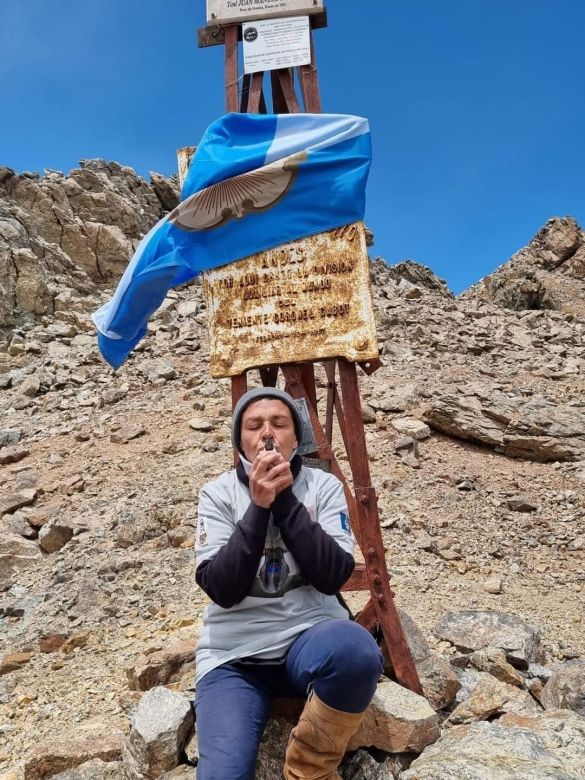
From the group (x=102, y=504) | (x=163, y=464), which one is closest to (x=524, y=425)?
(x=163, y=464)

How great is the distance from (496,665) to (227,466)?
6428mm

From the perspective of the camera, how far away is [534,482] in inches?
384

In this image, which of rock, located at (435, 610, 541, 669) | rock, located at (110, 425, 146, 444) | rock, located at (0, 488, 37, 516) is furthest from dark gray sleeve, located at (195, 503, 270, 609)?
rock, located at (110, 425, 146, 444)

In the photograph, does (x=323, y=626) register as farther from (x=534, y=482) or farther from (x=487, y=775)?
(x=534, y=482)

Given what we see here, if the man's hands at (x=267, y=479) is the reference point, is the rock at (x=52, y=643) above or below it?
below

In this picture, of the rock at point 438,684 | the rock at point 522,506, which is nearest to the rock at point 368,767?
the rock at point 438,684

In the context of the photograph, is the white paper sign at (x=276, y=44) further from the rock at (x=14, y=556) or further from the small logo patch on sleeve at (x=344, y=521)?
the rock at (x=14, y=556)

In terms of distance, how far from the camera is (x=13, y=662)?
220 inches

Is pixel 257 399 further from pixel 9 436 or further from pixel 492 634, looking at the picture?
pixel 9 436

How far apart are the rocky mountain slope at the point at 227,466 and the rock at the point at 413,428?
0.04 meters

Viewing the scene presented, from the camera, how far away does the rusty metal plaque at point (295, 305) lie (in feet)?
12.7

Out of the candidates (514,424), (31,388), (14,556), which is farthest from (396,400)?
(31,388)

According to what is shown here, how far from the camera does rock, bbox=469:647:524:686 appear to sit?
402 cm

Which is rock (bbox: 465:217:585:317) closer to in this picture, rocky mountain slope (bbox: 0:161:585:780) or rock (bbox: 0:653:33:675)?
rocky mountain slope (bbox: 0:161:585:780)
